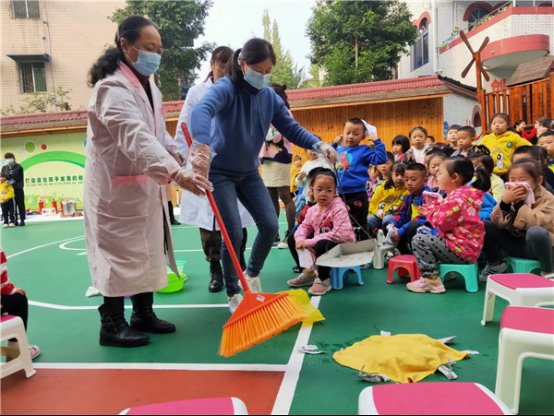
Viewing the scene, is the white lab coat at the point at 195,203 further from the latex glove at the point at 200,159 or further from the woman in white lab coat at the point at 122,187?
the latex glove at the point at 200,159

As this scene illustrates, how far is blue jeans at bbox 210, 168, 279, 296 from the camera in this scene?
2.99 m

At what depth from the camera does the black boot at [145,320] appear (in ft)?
9.73

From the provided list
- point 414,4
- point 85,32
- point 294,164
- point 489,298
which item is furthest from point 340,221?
point 85,32

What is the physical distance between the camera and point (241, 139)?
3.01 metres

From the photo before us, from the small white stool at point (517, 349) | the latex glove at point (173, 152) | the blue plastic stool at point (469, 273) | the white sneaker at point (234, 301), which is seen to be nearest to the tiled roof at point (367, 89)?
the blue plastic stool at point (469, 273)

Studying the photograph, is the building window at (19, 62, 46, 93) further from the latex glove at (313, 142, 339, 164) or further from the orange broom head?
the orange broom head

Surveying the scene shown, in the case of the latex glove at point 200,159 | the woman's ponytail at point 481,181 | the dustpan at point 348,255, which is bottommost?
the dustpan at point 348,255

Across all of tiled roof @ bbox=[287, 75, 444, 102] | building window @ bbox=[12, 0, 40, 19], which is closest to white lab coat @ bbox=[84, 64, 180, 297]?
tiled roof @ bbox=[287, 75, 444, 102]

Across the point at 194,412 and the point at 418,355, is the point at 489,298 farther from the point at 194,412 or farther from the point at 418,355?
the point at 194,412

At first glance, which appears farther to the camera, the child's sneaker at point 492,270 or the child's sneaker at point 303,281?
the child's sneaker at point 303,281

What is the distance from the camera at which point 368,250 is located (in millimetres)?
3561

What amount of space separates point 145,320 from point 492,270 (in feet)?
9.43

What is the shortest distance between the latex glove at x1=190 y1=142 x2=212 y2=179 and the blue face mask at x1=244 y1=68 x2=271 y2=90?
622 mm

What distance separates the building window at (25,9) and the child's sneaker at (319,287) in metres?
24.4
